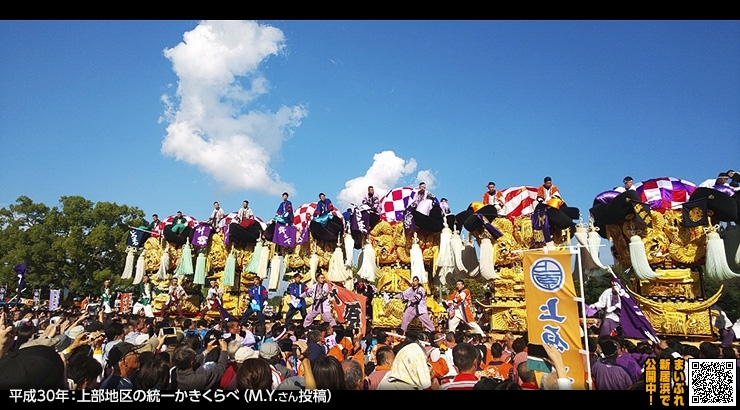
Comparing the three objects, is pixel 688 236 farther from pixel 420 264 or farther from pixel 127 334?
pixel 127 334

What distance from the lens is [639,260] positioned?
8922 mm

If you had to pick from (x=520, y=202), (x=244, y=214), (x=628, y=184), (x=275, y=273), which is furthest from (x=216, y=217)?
(x=628, y=184)

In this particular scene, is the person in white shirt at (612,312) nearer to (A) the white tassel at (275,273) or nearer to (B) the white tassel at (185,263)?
(A) the white tassel at (275,273)

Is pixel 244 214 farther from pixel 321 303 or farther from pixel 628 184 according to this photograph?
pixel 628 184


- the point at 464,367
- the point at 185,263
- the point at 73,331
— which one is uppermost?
the point at 185,263

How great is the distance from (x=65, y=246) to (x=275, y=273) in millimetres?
20239

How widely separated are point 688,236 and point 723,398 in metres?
6.28

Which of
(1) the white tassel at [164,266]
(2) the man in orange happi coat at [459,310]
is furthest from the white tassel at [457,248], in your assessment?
(1) the white tassel at [164,266]

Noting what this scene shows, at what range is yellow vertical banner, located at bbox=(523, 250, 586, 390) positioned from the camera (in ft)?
13.6

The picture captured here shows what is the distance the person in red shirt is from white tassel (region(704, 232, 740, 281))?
24.2 ft

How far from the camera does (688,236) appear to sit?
8914 millimetres

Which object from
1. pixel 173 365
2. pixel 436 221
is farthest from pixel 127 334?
pixel 436 221

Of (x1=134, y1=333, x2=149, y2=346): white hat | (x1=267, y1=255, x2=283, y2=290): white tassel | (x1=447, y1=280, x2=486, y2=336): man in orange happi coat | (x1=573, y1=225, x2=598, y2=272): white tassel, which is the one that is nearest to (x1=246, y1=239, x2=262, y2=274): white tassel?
(x1=267, y1=255, x2=283, y2=290): white tassel

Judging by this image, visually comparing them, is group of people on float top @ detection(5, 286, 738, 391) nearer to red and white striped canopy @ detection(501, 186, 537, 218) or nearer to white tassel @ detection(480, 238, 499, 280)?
white tassel @ detection(480, 238, 499, 280)
